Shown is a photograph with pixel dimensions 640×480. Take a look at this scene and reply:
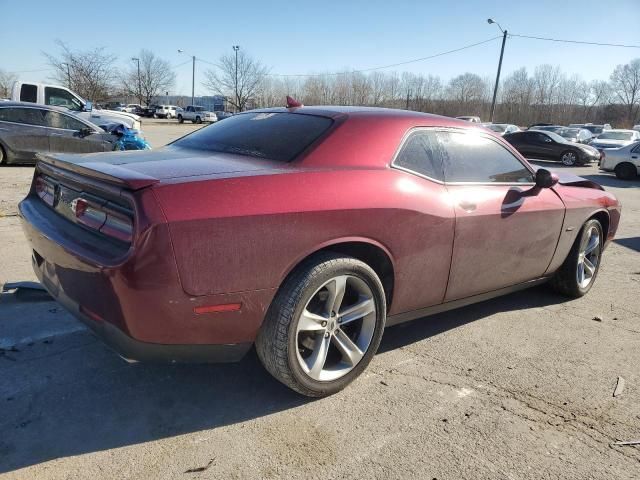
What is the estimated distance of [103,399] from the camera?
2607mm

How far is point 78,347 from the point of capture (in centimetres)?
313

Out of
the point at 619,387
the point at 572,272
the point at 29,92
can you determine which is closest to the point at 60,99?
the point at 29,92

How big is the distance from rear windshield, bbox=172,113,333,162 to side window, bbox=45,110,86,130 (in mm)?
9420

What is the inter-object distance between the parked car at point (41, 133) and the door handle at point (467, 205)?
30.7 feet

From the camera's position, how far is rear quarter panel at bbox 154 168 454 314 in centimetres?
216

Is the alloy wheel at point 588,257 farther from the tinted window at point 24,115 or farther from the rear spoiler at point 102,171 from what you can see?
the tinted window at point 24,115

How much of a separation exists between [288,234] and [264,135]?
102 cm

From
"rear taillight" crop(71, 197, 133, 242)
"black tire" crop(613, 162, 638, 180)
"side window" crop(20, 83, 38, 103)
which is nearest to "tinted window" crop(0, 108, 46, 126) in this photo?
"side window" crop(20, 83, 38, 103)

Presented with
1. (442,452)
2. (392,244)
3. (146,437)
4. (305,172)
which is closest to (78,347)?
(146,437)

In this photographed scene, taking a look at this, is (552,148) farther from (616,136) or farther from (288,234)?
(288,234)

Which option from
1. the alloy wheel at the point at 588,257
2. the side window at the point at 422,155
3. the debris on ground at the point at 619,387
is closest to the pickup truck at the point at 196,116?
the alloy wheel at the point at 588,257

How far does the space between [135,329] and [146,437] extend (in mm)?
579

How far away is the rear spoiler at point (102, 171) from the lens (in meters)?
2.17

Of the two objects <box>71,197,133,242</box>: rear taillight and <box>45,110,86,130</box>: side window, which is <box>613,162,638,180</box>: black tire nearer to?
<box>45,110,86,130</box>: side window
